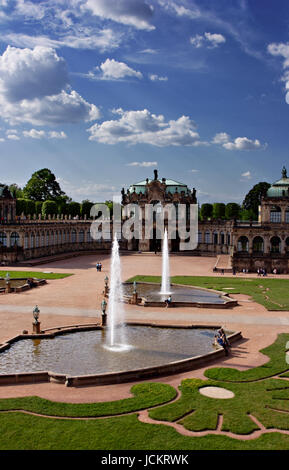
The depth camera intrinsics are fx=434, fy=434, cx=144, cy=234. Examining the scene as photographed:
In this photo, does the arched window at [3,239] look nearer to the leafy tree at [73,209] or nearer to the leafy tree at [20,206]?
the leafy tree at [20,206]

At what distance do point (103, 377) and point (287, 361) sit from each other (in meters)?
11.4

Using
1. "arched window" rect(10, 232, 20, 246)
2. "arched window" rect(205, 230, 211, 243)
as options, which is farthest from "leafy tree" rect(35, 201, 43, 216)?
"arched window" rect(205, 230, 211, 243)

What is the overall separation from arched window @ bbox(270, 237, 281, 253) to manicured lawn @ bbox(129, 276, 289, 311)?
20.1 metres

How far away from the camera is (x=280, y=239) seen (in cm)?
8306

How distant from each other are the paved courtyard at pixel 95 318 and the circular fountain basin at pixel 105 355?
0.62 metres

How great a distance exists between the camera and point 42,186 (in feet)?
464

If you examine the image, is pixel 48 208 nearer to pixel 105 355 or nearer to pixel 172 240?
pixel 172 240

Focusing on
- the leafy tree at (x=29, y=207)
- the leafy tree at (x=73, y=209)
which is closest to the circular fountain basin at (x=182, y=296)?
the leafy tree at (x=29, y=207)

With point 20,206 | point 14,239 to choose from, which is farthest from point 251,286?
point 20,206

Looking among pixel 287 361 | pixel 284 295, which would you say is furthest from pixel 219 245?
pixel 287 361

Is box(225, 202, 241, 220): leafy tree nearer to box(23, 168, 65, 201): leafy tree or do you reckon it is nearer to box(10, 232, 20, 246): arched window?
box(23, 168, 65, 201): leafy tree

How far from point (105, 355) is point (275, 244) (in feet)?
211

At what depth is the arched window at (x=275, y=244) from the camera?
8369 centimetres
